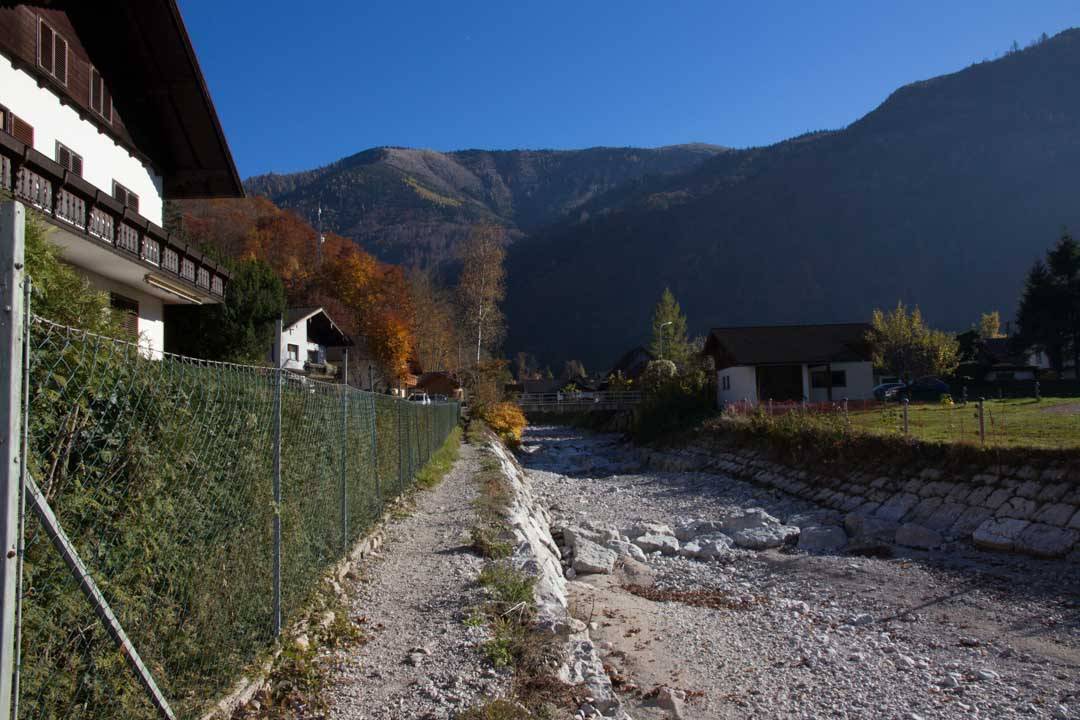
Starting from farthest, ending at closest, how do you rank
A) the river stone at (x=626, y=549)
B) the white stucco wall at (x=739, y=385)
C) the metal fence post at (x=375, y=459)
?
the white stucco wall at (x=739, y=385) → the river stone at (x=626, y=549) → the metal fence post at (x=375, y=459)

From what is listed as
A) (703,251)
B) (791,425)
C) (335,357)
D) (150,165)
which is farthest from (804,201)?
(150,165)

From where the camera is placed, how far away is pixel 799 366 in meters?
→ 43.4

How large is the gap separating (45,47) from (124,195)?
342 centimetres

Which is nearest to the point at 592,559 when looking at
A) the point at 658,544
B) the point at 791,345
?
the point at 658,544

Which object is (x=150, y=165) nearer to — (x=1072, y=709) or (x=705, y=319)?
(x=1072, y=709)

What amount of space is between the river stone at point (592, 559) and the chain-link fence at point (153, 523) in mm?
7514

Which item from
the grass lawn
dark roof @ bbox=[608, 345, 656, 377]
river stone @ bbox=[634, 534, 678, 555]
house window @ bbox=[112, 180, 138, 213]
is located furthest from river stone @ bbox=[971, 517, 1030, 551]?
dark roof @ bbox=[608, 345, 656, 377]

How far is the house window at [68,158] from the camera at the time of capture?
44.3 feet

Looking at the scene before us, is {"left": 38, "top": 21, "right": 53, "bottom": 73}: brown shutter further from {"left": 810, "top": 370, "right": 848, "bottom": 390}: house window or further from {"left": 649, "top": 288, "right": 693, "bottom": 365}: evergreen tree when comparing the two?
{"left": 649, "top": 288, "right": 693, "bottom": 365}: evergreen tree

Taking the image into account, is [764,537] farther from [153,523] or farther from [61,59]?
[61,59]

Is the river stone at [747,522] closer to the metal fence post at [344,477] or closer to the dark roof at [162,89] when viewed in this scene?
the metal fence post at [344,477]

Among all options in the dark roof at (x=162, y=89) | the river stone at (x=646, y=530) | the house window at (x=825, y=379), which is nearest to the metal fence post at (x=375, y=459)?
the river stone at (x=646, y=530)

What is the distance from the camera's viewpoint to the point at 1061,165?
597 ft

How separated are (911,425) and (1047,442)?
23.6ft
